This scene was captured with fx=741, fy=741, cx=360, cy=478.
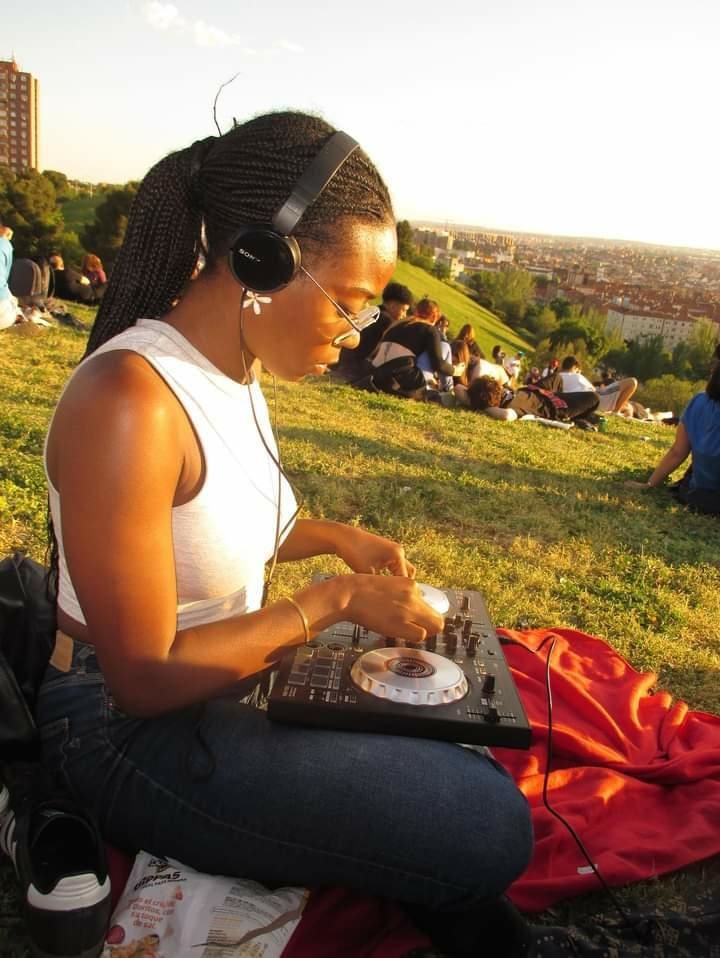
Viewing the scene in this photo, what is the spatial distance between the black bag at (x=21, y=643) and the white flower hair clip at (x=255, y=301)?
1.00 metres

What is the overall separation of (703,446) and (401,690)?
6079 millimetres

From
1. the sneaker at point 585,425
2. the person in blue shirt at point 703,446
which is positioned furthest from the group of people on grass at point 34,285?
the sneaker at point 585,425

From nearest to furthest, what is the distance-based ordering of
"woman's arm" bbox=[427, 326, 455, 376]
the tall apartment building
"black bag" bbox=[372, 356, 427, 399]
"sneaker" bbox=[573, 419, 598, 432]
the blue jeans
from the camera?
the blue jeans → "black bag" bbox=[372, 356, 427, 399] → "woman's arm" bbox=[427, 326, 455, 376] → "sneaker" bbox=[573, 419, 598, 432] → the tall apartment building

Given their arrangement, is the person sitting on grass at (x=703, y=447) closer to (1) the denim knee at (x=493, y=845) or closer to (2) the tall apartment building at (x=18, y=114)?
(1) the denim knee at (x=493, y=845)

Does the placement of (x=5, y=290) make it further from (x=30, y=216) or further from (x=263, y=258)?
(x=30, y=216)

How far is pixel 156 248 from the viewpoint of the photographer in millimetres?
1854

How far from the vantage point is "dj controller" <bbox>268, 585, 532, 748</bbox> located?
5.47 feet

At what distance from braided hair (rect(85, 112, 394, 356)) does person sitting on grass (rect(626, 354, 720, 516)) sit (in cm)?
592

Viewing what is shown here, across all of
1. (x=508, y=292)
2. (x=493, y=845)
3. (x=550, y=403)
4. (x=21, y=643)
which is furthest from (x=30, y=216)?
(x=508, y=292)

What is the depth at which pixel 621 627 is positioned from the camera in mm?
4195

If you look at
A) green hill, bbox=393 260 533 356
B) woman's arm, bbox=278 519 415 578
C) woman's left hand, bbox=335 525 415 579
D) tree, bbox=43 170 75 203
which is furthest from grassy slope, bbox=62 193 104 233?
woman's left hand, bbox=335 525 415 579

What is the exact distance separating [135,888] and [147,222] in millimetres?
1612

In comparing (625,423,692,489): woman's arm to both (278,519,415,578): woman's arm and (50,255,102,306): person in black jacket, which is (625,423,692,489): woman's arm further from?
(50,255,102,306): person in black jacket

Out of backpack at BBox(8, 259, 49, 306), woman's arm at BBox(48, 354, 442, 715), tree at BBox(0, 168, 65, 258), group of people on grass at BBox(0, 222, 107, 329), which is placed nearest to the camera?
woman's arm at BBox(48, 354, 442, 715)
